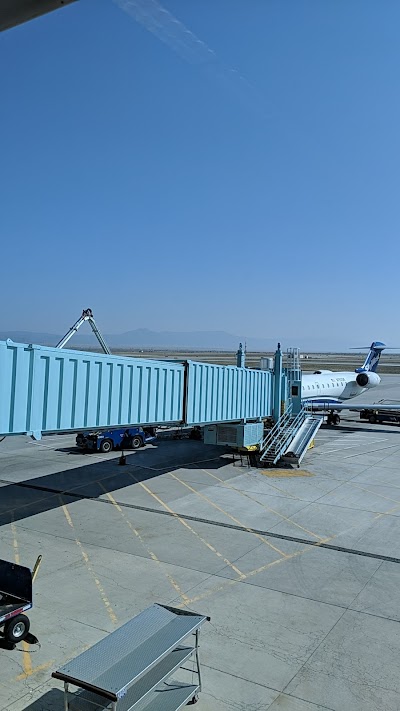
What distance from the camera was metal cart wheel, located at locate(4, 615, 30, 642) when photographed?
10.1 metres

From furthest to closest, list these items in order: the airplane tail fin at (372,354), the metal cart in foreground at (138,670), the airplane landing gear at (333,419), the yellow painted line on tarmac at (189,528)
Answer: the airplane tail fin at (372,354)
the airplane landing gear at (333,419)
the yellow painted line on tarmac at (189,528)
the metal cart in foreground at (138,670)

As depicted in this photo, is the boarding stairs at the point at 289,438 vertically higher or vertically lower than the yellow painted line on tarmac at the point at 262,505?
higher

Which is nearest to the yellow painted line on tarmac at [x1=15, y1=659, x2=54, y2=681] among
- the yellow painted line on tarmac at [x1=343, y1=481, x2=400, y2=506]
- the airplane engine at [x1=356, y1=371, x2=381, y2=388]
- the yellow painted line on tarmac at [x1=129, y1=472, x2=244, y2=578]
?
the yellow painted line on tarmac at [x1=129, y1=472, x2=244, y2=578]

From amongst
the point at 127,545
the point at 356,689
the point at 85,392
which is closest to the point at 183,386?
the point at 85,392

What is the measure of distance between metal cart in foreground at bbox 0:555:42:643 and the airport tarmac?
1.05 ft

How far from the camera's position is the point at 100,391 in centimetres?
1684

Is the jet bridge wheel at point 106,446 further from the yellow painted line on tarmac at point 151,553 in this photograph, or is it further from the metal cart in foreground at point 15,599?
the metal cart in foreground at point 15,599

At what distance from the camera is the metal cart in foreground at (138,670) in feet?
24.0

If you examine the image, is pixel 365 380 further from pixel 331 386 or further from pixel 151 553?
pixel 151 553

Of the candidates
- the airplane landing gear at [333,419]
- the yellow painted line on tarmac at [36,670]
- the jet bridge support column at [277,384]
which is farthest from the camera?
the airplane landing gear at [333,419]

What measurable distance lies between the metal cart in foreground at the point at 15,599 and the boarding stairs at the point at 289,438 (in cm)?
1812

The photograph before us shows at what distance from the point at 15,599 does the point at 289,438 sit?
20948 millimetres

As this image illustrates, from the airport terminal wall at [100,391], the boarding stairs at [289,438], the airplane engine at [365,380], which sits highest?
the airplane engine at [365,380]

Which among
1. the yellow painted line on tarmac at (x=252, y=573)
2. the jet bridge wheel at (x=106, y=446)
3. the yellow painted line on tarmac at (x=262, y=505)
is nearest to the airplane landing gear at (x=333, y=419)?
the jet bridge wheel at (x=106, y=446)
